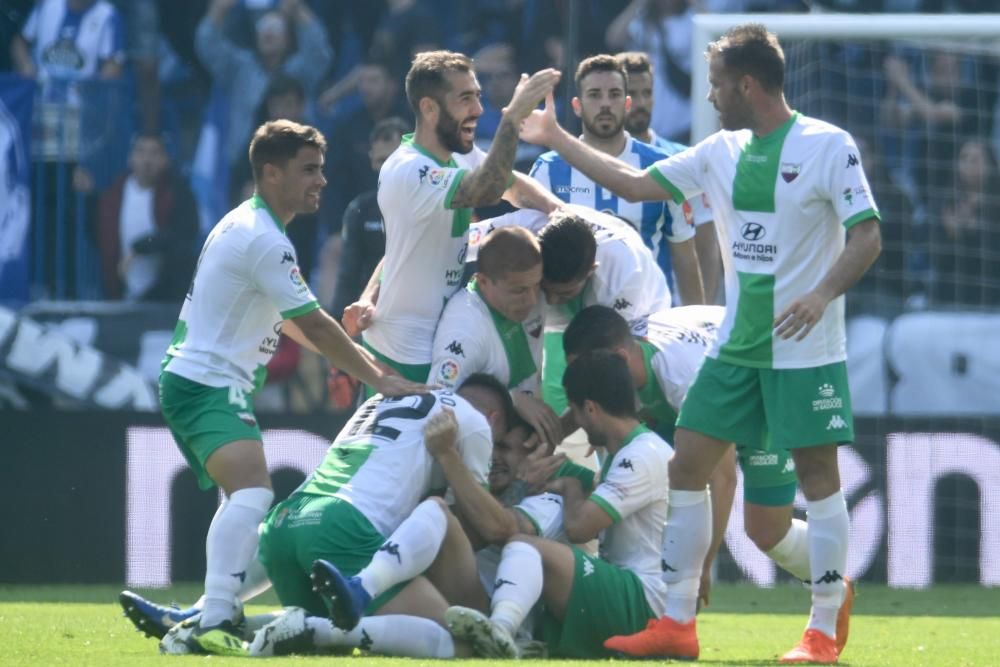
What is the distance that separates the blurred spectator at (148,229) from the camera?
1155 centimetres

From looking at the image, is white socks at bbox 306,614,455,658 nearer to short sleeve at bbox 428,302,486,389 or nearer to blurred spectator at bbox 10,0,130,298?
short sleeve at bbox 428,302,486,389

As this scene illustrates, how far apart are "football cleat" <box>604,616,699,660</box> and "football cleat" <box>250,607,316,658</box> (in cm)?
103

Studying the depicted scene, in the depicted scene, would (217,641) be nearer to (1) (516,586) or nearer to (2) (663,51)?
(1) (516,586)

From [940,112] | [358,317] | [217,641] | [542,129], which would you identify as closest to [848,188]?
[542,129]

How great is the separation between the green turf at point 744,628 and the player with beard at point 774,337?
12.5 inches

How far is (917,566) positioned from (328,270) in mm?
4399

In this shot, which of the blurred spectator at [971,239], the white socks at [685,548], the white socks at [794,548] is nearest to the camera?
the white socks at [685,548]

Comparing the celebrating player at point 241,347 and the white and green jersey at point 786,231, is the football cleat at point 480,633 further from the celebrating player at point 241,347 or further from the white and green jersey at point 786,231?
the white and green jersey at point 786,231

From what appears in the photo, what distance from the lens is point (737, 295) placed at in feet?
19.9

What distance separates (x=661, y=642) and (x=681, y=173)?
5.57 feet

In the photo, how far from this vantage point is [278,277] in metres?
6.09

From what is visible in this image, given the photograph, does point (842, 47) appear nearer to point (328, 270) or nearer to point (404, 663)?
point (328, 270)

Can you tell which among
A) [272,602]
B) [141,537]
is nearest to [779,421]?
[272,602]

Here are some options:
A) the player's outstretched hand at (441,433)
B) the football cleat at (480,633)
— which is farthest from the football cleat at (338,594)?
the player's outstretched hand at (441,433)
